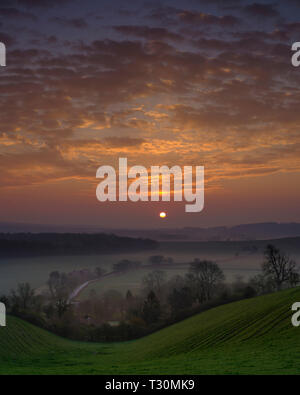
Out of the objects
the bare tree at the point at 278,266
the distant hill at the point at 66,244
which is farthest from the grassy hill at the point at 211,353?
the distant hill at the point at 66,244

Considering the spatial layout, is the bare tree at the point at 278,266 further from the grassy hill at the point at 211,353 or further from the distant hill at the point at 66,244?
the distant hill at the point at 66,244

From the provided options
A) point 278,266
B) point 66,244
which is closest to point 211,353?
point 278,266

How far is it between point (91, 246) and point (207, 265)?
73821 millimetres

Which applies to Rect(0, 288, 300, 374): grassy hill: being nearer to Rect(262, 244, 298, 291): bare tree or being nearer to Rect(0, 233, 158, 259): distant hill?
Rect(262, 244, 298, 291): bare tree

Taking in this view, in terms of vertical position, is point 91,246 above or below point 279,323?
above

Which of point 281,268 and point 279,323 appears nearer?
point 279,323

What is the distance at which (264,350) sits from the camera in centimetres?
1966

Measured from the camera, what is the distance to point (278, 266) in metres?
64.0

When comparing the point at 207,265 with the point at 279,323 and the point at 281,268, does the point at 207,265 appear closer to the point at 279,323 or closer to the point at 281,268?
the point at 281,268

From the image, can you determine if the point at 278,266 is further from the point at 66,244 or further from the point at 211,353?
the point at 66,244

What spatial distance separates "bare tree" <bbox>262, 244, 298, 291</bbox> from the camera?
207ft

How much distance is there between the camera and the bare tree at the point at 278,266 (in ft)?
207

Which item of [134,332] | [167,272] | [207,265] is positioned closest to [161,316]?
[134,332]

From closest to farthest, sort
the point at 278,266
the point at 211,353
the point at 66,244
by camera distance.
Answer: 1. the point at 211,353
2. the point at 278,266
3. the point at 66,244
